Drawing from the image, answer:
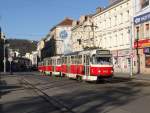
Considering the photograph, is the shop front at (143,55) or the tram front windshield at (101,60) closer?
the tram front windshield at (101,60)

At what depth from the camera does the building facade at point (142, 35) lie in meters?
60.7

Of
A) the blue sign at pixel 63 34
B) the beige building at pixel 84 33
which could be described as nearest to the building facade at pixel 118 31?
the beige building at pixel 84 33

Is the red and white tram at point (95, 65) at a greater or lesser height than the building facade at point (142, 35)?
lesser

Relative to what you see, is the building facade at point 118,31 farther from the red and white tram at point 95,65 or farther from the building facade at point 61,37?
the building facade at point 61,37

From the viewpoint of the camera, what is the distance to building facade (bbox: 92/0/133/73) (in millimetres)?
67750

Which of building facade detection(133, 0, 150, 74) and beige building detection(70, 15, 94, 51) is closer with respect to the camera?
building facade detection(133, 0, 150, 74)

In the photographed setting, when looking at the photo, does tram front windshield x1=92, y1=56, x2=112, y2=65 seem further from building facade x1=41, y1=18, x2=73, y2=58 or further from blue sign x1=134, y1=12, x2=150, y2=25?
building facade x1=41, y1=18, x2=73, y2=58

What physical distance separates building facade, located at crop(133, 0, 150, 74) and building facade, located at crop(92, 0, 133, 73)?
1529 millimetres

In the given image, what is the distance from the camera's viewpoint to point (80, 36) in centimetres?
10200

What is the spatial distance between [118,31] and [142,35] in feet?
32.2

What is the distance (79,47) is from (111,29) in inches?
1089

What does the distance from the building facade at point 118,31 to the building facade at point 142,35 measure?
1529 mm

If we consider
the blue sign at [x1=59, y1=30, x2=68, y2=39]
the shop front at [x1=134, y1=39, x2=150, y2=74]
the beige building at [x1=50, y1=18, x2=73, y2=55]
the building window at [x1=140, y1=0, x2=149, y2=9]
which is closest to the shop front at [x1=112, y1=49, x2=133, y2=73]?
the shop front at [x1=134, y1=39, x2=150, y2=74]

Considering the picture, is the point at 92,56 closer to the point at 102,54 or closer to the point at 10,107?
the point at 102,54
